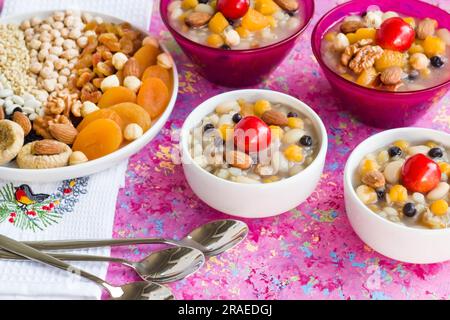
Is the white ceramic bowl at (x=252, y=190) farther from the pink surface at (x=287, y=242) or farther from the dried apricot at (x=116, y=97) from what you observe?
the dried apricot at (x=116, y=97)

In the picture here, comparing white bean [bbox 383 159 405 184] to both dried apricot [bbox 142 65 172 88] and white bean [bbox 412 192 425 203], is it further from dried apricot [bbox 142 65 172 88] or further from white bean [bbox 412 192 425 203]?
dried apricot [bbox 142 65 172 88]

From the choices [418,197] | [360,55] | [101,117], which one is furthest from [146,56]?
[418,197]

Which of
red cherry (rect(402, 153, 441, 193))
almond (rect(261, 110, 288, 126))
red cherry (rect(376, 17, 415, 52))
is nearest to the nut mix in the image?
red cherry (rect(402, 153, 441, 193))

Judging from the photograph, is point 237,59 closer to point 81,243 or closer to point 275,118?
point 275,118

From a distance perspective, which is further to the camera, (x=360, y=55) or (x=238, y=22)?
(x=238, y=22)

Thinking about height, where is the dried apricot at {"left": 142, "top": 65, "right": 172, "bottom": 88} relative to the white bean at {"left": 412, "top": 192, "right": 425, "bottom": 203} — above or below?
below

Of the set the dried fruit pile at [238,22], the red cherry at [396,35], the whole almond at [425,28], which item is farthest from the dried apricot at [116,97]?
the whole almond at [425,28]
